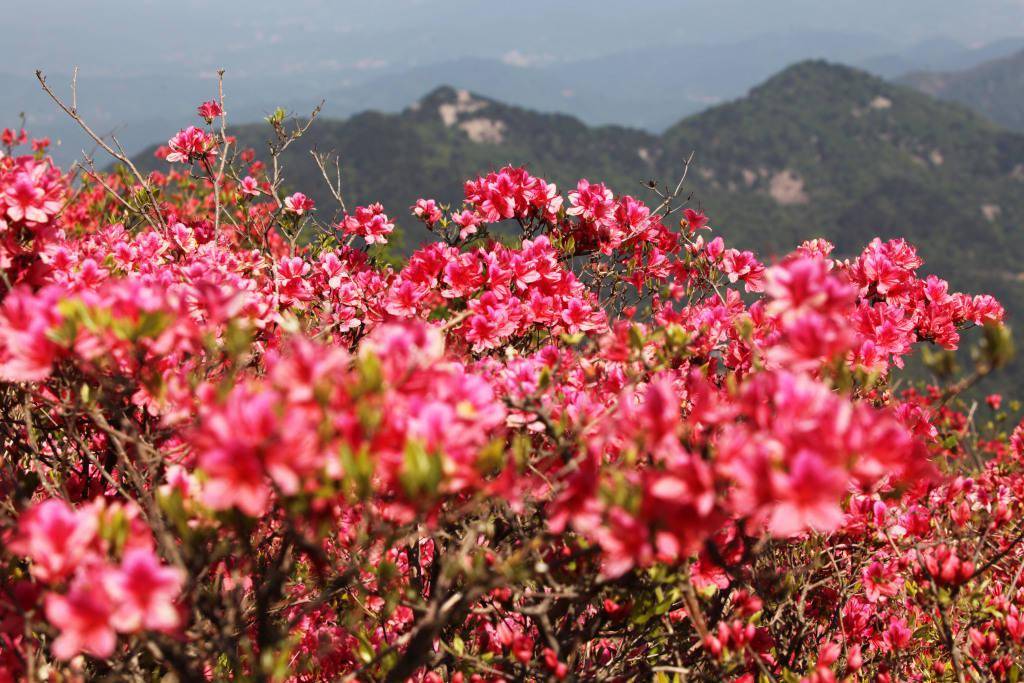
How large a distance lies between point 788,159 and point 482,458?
174 metres

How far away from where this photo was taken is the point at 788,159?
156 metres

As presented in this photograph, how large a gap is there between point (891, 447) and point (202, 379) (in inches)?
78.0

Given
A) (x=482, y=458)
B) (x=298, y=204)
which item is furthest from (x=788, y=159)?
(x=482, y=458)

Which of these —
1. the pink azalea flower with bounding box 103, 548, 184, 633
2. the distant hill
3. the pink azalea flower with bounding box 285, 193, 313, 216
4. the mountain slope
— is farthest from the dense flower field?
the mountain slope

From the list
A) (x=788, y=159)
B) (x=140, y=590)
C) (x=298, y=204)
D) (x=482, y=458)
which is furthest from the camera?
(x=788, y=159)

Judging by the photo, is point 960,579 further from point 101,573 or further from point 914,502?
point 101,573

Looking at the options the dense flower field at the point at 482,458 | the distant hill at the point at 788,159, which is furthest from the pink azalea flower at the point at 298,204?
the distant hill at the point at 788,159

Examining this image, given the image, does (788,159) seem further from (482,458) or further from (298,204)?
(482,458)

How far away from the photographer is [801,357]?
1620 mm

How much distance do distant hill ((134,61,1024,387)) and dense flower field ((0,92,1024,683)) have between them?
102 metres

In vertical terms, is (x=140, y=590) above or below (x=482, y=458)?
below

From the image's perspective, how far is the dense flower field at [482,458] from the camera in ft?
4.53

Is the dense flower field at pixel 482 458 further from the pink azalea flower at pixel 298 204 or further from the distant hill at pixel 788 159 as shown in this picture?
the distant hill at pixel 788 159

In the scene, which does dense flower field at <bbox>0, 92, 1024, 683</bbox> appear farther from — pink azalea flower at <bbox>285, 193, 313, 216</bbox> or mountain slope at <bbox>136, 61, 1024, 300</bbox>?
mountain slope at <bbox>136, 61, 1024, 300</bbox>
